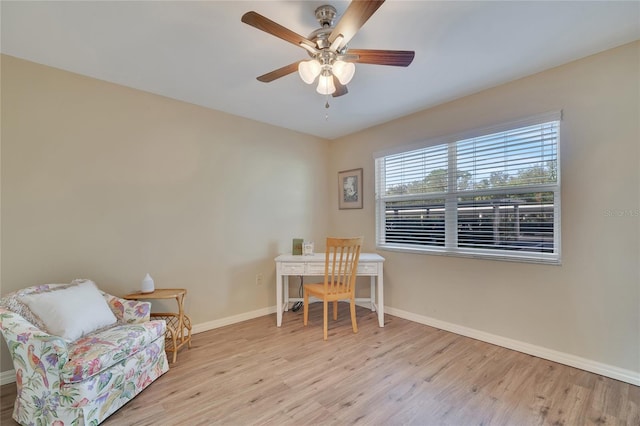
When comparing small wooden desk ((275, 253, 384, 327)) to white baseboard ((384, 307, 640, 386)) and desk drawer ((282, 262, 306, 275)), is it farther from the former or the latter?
white baseboard ((384, 307, 640, 386))

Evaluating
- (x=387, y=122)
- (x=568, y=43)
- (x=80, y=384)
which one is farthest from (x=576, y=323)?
(x=80, y=384)

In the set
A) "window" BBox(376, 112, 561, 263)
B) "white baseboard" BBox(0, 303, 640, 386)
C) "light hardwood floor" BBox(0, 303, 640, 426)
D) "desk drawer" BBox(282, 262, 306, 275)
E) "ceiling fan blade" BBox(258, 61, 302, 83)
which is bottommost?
"light hardwood floor" BBox(0, 303, 640, 426)

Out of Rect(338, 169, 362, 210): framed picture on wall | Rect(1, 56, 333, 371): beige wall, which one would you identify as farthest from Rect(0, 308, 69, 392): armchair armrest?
Rect(338, 169, 362, 210): framed picture on wall

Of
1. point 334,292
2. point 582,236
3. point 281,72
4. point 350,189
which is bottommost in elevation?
point 334,292

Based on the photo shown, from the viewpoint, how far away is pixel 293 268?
10.6 feet

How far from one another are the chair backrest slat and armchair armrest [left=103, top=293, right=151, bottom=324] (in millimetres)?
1597

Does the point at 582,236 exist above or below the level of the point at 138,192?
below

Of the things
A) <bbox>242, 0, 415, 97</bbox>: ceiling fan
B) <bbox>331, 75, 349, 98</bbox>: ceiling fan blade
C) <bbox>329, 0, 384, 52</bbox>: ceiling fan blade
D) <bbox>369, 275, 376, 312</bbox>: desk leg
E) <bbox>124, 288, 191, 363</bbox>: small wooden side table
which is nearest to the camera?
<bbox>329, 0, 384, 52</bbox>: ceiling fan blade

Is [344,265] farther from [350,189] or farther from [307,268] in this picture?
[350,189]

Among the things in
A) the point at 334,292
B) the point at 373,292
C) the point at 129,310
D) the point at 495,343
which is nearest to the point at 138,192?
the point at 129,310

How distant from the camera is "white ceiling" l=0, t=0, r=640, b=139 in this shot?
1652mm

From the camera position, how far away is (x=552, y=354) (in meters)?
2.33

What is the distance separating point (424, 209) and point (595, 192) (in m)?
1.43

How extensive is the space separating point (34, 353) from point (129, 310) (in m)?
0.63
